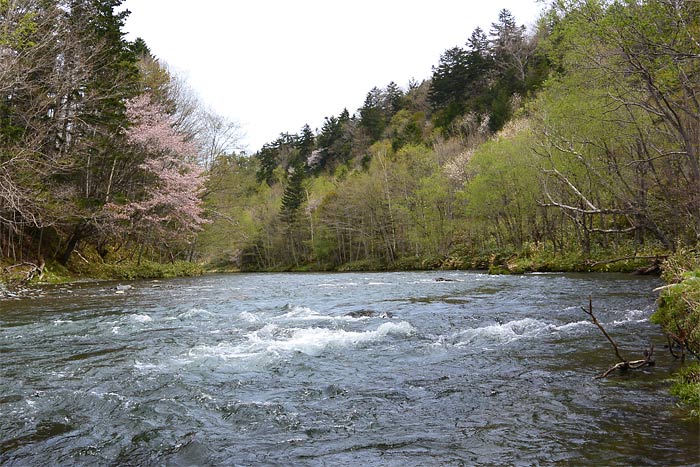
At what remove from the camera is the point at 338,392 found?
251 inches

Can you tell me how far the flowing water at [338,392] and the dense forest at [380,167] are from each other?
8032mm

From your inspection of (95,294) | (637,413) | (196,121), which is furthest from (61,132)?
(637,413)

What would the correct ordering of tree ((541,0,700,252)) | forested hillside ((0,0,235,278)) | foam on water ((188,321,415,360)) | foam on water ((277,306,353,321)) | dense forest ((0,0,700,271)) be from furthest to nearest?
1. forested hillside ((0,0,235,278))
2. dense forest ((0,0,700,271))
3. tree ((541,0,700,252))
4. foam on water ((277,306,353,321))
5. foam on water ((188,321,415,360))

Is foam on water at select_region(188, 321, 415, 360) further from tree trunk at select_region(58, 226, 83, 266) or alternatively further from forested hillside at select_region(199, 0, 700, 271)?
tree trunk at select_region(58, 226, 83, 266)

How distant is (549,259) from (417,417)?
2765 centimetres

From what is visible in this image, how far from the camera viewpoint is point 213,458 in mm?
4434

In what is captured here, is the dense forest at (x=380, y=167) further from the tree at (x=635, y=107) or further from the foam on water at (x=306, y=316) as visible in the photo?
the foam on water at (x=306, y=316)

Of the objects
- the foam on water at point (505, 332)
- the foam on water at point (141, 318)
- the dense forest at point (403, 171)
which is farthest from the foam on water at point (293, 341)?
the dense forest at point (403, 171)

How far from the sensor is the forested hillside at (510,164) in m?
15.0

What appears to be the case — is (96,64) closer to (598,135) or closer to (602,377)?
(598,135)

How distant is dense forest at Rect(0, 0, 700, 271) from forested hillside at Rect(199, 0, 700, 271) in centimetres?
16

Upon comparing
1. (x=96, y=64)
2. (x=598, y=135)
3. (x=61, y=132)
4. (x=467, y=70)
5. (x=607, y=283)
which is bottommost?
(x=607, y=283)

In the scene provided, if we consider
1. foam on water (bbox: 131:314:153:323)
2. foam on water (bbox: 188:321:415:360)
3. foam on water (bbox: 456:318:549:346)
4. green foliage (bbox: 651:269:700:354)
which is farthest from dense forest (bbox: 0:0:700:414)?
foam on water (bbox: 131:314:153:323)

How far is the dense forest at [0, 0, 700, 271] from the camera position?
15.9 metres
